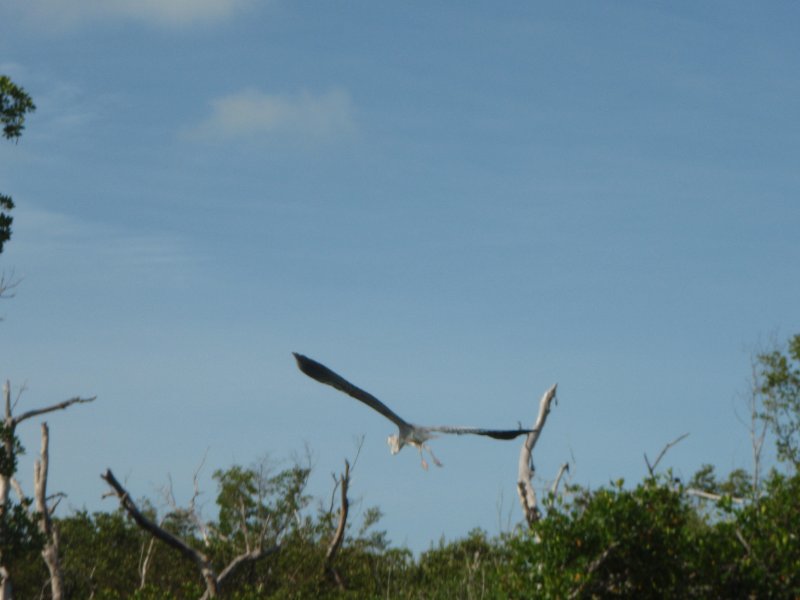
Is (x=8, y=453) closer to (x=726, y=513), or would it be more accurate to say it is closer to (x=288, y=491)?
(x=726, y=513)

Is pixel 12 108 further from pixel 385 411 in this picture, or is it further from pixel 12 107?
pixel 385 411

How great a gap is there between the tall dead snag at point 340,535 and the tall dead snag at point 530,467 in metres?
8.53

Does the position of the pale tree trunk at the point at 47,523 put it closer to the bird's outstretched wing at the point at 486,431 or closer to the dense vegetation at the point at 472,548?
the dense vegetation at the point at 472,548

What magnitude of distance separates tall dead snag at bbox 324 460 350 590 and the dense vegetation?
0.04 meters

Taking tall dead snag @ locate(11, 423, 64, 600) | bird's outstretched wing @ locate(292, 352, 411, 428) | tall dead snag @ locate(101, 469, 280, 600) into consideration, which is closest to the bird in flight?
bird's outstretched wing @ locate(292, 352, 411, 428)

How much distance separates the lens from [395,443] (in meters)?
12.8

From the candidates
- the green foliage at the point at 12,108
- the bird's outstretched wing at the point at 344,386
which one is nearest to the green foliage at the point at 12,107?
the green foliage at the point at 12,108

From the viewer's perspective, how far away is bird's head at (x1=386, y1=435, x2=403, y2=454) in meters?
12.8

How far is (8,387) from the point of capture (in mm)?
26953

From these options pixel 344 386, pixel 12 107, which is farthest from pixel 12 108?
pixel 344 386

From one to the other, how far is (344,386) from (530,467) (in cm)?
845

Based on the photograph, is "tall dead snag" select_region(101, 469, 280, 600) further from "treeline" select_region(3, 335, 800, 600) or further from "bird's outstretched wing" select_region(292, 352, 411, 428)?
"bird's outstretched wing" select_region(292, 352, 411, 428)

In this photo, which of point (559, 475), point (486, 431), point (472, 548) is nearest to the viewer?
point (486, 431)

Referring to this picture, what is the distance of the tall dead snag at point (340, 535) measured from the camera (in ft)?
91.6
